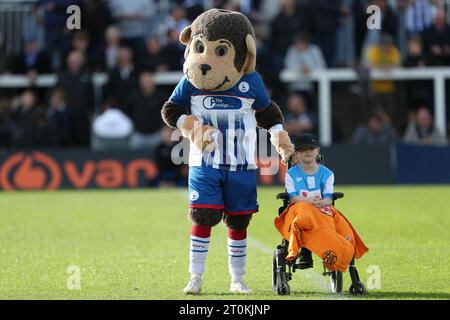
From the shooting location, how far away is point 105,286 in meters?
9.24

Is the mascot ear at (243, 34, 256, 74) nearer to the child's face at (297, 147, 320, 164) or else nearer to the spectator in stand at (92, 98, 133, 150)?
the child's face at (297, 147, 320, 164)

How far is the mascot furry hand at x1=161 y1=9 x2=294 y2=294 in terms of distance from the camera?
8.88 meters

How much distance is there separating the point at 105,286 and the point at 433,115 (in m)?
15.4

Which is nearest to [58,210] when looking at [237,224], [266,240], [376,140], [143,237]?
[143,237]

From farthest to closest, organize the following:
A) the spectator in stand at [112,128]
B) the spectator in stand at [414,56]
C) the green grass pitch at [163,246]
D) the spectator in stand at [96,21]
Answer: the spectator in stand at [96,21] < the spectator in stand at [414,56] < the spectator in stand at [112,128] < the green grass pitch at [163,246]

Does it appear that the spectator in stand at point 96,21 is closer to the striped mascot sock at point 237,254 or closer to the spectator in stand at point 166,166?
the spectator in stand at point 166,166

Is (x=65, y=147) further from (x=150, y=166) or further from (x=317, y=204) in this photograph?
(x=317, y=204)

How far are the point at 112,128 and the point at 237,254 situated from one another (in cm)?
1371

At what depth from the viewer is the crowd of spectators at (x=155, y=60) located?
72.5ft

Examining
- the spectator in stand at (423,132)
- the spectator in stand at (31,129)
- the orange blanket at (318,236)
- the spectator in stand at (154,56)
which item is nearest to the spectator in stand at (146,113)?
the spectator in stand at (154,56)

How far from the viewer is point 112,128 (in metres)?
22.5

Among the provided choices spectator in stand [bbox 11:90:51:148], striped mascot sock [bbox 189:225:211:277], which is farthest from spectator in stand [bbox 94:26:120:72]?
striped mascot sock [bbox 189:225:211:277]

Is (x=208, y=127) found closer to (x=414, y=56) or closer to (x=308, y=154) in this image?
(x=308, y=154)

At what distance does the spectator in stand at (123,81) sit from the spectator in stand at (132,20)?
0.73 m
